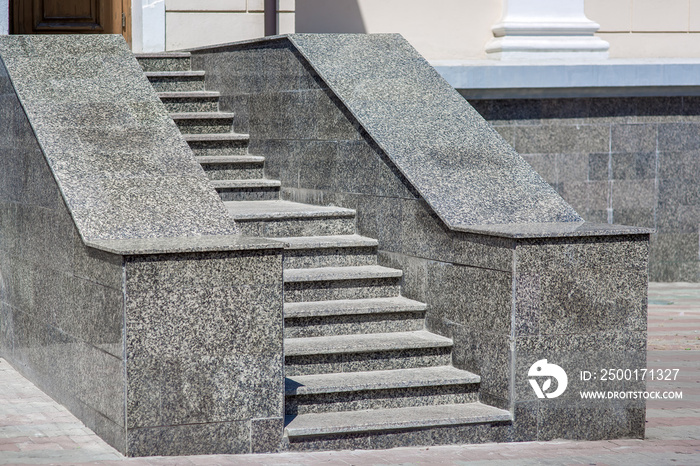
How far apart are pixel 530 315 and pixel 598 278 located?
17.6 inches

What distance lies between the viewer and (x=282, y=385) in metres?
5.20

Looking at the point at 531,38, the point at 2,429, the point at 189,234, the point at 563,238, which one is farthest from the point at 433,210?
the point at 531,38

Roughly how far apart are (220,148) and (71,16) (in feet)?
11.0

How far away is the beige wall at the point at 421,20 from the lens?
11164 mm

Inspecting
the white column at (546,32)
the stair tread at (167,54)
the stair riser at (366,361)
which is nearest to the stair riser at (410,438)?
the stair riser at (366,361)

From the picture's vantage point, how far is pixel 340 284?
6555 mm

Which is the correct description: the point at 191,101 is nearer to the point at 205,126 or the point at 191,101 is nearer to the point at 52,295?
the point at 205,126

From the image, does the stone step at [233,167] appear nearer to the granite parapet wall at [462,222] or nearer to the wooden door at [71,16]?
the granite parapet wall at [462,222]

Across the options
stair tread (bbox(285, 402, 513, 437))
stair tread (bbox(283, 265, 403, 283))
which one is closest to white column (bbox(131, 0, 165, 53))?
stair tread (bbox(283, 265, 403, 283))

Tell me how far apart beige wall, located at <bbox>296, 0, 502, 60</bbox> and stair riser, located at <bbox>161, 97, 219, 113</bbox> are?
8.18ft

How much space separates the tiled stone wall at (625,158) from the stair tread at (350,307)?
4.75m

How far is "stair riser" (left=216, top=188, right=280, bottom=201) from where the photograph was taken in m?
7.96

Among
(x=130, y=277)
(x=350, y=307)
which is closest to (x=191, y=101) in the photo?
(x=350, y=307)

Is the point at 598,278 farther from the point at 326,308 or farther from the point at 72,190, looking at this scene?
the point at 72,190
